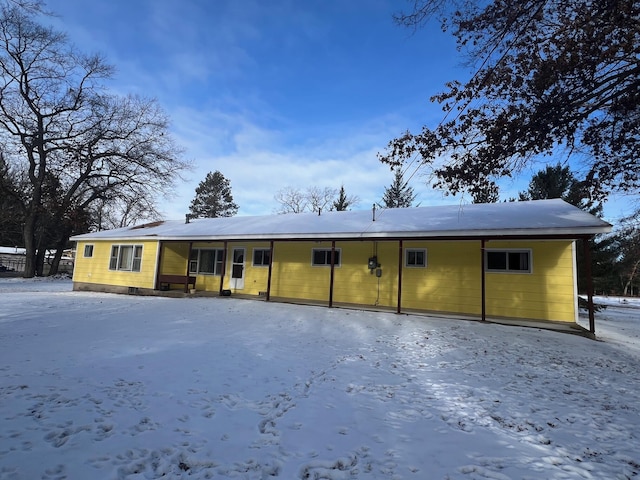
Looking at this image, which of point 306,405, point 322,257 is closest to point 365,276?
point 322,257

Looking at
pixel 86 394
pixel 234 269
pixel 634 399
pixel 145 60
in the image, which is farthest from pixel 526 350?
pixel 145 60

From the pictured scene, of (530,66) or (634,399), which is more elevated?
(530,66)

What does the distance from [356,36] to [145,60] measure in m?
7.37

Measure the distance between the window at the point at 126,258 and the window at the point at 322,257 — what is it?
9.02 meters

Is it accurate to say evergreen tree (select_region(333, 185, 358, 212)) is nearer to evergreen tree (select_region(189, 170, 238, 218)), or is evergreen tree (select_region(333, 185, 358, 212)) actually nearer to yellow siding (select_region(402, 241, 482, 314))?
evergreen tree (select_region(189, 170, 238, 218))

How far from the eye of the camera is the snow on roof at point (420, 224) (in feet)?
31.5

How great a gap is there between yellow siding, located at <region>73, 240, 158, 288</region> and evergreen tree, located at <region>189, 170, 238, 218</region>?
30206 mm

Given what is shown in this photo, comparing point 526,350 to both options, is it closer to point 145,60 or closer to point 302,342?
point 302,342

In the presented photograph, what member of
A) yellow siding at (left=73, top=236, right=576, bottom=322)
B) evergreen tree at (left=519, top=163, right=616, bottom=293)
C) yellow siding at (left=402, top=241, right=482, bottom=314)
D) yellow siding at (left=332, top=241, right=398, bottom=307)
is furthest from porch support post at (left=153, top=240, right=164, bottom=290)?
evergreen tree at (left=519, top=163, right=616, bottom=293)

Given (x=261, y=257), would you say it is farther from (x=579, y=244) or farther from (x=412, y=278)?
(x=579, y=244)

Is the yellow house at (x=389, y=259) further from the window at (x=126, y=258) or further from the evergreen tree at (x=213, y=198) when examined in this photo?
the evergreen tree at (x=213, y=198)

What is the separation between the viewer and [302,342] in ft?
24.2

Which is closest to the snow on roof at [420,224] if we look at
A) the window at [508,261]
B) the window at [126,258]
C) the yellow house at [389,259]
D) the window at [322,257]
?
the yellow house at [389,259]

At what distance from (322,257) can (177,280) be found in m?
6.82
